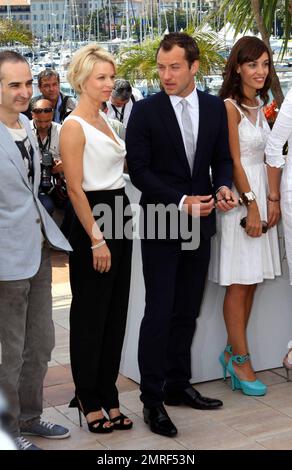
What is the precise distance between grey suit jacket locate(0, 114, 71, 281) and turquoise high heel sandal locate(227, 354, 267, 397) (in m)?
1.39

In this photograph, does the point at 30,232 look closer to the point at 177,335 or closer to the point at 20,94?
the point at 20,94

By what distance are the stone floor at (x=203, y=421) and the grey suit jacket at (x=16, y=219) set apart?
0.88m

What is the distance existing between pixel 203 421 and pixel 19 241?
1.31 metres

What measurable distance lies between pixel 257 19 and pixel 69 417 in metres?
3.48

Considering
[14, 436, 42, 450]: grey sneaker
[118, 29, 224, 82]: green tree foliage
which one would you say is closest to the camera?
[14, 436, 42, 450]: grey sneaker

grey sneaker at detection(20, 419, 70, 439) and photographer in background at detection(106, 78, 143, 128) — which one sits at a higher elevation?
photographer in background at detection(106, 78, 143, 128)

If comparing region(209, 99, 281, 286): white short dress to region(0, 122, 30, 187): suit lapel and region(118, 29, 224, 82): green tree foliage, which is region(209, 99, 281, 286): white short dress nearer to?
region(0, 122, 30, 187): suit lapel

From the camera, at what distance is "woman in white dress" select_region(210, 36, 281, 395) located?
4.17m

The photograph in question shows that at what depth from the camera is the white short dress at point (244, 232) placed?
4.23 metres

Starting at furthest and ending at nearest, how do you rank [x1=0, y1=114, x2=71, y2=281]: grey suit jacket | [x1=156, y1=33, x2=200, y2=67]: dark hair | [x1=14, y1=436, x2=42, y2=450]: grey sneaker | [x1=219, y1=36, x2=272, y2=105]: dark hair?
[x1=219, y1=36, x2=272, y2=105]: dark hair, [x1=156, y1=33, x2=200, y2=67]: dark hair, [x1=14, y1=436, x2=42, y2=450]: grey sneaker, [x1=0, y1=114, x2=71, y2=281]: grey suit jacket

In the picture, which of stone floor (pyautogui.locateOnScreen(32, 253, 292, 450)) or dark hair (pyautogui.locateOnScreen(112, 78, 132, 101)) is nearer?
stone floor (pyautogui.locateOnScreen(32, 253, 292, 450))

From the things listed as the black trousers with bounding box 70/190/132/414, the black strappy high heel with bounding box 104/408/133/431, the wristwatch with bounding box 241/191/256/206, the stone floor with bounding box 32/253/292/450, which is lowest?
the stone floor with bounding box 32/253/292/450

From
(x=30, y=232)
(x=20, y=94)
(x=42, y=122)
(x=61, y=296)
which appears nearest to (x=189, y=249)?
(x=30, y=232)

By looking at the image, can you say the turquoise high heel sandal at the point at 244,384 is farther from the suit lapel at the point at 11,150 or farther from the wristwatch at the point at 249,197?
the suit lapel at the point at 11,150
